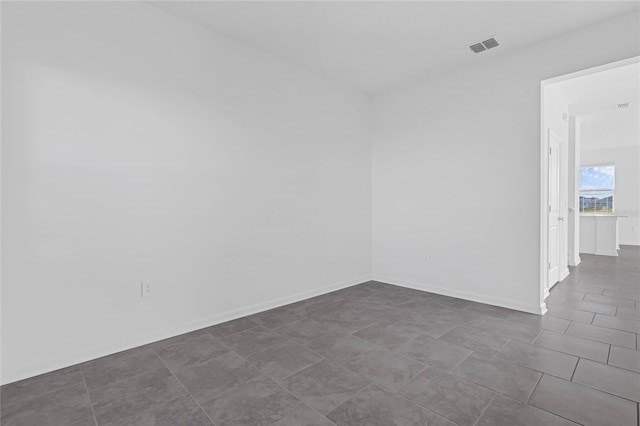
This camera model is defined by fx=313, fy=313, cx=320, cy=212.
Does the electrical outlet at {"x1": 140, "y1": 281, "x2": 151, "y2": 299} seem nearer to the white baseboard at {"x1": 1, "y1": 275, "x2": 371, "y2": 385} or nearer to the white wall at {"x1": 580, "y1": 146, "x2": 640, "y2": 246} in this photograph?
the white baseboard at {"x1": 1, "y1": 275, "x2": 371, "y2": 385}

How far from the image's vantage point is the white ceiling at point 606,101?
13.9 feet

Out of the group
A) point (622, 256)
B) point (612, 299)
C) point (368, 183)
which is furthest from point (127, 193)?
point (622, 256)

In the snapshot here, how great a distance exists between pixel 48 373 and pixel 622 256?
10.1 metres

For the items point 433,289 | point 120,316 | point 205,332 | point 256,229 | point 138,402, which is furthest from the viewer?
point 433,289

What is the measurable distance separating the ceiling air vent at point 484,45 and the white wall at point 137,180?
79.3 inches

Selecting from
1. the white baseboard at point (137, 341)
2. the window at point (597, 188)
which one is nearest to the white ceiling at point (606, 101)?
the window at point (597, 188)

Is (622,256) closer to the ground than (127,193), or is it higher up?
closer to the ground

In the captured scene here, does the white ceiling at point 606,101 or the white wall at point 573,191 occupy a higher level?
the white ceiling at point 606,101

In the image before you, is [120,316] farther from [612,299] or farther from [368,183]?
[612,299]

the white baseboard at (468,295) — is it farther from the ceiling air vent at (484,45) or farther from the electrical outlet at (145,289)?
the electrical outlet at (145,289)

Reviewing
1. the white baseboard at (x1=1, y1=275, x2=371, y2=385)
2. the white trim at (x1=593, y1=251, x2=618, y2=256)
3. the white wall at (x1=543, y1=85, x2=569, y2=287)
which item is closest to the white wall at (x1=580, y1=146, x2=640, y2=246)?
the white trim at (x1=593, y1=251, x2=618, y2=256)

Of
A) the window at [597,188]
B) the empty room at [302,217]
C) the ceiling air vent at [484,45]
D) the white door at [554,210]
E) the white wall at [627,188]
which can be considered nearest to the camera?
the empty room at [302,217]

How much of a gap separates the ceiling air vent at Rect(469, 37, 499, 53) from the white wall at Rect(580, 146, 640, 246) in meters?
9.02

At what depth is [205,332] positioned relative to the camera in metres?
2.98
